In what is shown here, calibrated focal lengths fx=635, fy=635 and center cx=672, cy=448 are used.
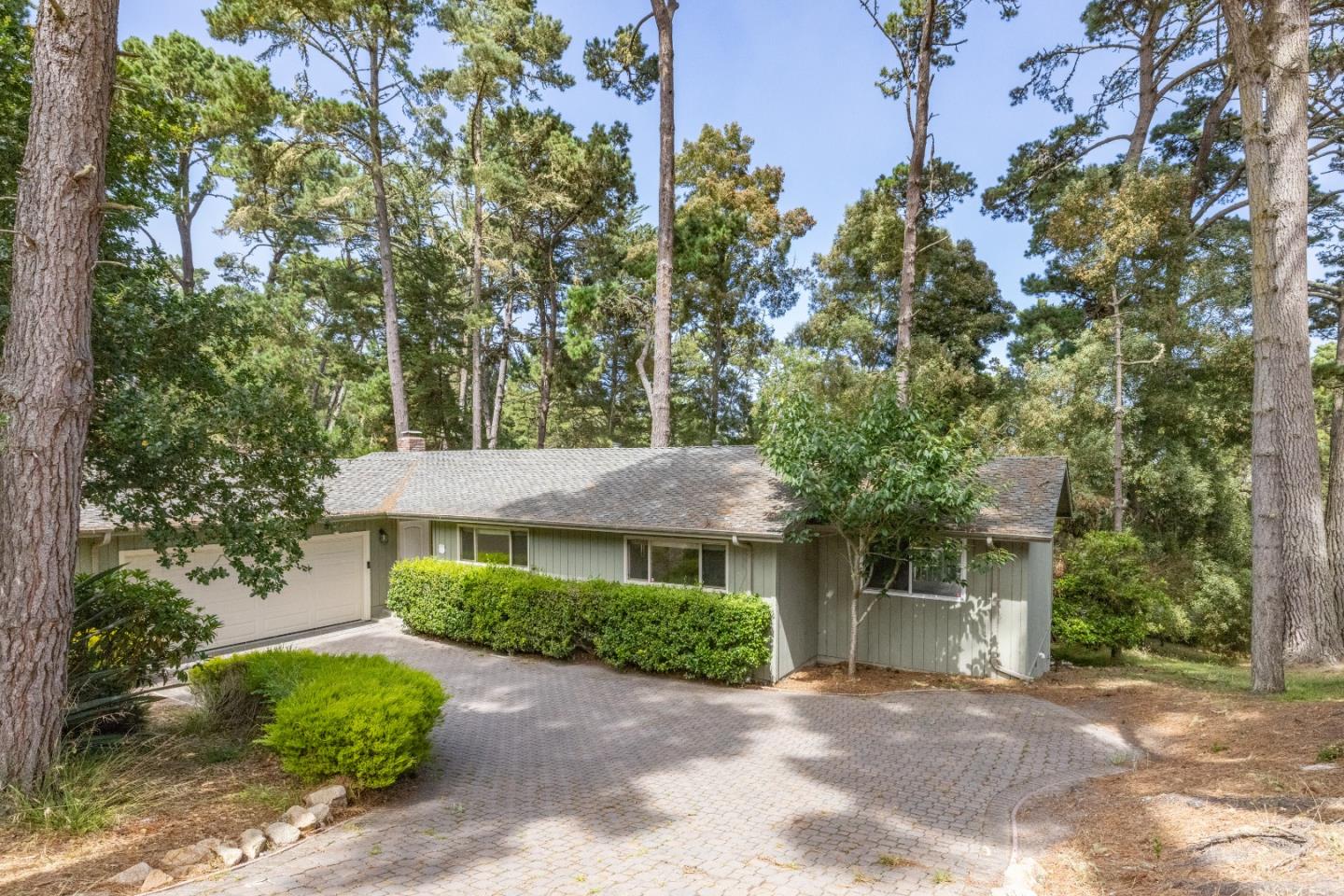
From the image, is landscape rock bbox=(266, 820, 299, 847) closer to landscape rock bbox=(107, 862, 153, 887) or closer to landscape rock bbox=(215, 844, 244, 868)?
landscape rock bbox=(215, 844, 244, 868)

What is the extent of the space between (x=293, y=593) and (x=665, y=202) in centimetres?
1243

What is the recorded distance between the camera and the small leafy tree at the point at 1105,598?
12.4 meters

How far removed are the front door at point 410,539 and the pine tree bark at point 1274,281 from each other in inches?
588

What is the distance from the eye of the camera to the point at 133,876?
4.00m

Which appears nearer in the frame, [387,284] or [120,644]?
[120,644]

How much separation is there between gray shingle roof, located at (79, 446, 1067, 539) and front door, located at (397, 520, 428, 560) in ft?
2.33

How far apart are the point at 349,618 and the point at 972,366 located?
18.0m

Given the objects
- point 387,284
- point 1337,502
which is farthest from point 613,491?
point 1337,502

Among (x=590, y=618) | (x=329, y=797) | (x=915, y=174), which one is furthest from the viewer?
(x=915, y=174)

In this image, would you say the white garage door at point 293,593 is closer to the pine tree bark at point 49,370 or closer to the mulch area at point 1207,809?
the pine tree bark at point 49,370

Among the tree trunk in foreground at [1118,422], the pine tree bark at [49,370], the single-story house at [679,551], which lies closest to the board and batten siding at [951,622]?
the single-story house at [679,551]

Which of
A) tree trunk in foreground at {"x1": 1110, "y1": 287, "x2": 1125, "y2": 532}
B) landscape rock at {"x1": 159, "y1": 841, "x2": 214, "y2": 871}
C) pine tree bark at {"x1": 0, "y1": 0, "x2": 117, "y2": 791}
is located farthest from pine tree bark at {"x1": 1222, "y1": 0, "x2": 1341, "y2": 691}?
pine tree bark at {"x1": 0, "y1": 0, "x2": 117, "y2": 791}

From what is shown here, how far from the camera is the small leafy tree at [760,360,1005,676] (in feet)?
29.9

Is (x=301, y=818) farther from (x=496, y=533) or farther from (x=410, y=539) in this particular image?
(x=410, y=539)
